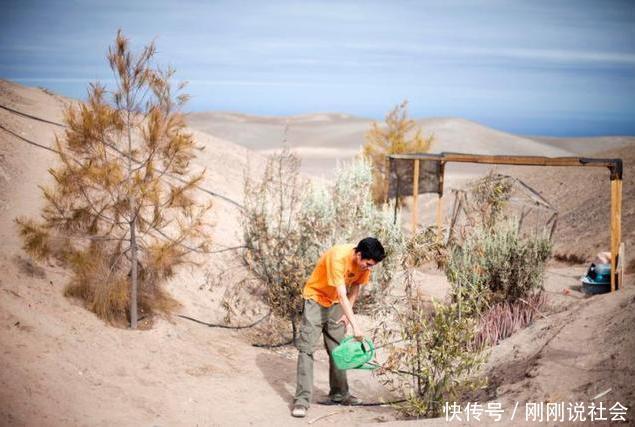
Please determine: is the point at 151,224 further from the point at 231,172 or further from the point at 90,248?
the point at 231,172

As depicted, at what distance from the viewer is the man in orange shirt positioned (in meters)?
5.01

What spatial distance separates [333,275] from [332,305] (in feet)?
1.83

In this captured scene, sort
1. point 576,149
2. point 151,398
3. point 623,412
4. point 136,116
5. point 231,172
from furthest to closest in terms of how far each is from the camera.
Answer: point 576,149 < point 231,172 < point 136,116 < point 151,398 < point 623,412

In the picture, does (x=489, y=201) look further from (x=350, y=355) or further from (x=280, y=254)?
(x=350, y=355)

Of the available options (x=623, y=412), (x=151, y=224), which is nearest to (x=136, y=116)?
(x=151, y=224)

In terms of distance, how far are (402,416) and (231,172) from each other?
512 inches

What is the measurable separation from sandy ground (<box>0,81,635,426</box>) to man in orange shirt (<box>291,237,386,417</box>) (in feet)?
0.77

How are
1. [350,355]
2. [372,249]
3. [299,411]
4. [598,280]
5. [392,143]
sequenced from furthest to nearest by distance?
[392,143], [598,280], [299,411], [350,355], [372,249]

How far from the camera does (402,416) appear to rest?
5316mm

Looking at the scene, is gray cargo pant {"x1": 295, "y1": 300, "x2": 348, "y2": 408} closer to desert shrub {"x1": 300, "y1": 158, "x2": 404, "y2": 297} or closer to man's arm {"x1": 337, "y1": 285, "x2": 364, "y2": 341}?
man's arm {"x1": 337, "y1": 285, "x2": 364, "y2": 341}

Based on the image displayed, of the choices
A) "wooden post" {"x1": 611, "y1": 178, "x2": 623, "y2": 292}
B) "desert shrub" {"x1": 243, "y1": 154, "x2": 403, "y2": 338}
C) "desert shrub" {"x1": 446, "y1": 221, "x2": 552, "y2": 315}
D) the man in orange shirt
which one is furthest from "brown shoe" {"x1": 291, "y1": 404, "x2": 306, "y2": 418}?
"wooden post" {"x1": 611, "y1": 178, "x2": 623, "y2": 292}

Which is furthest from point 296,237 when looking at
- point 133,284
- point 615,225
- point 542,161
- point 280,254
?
point 615,225

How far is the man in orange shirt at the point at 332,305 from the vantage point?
501 cm

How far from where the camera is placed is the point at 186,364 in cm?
638
